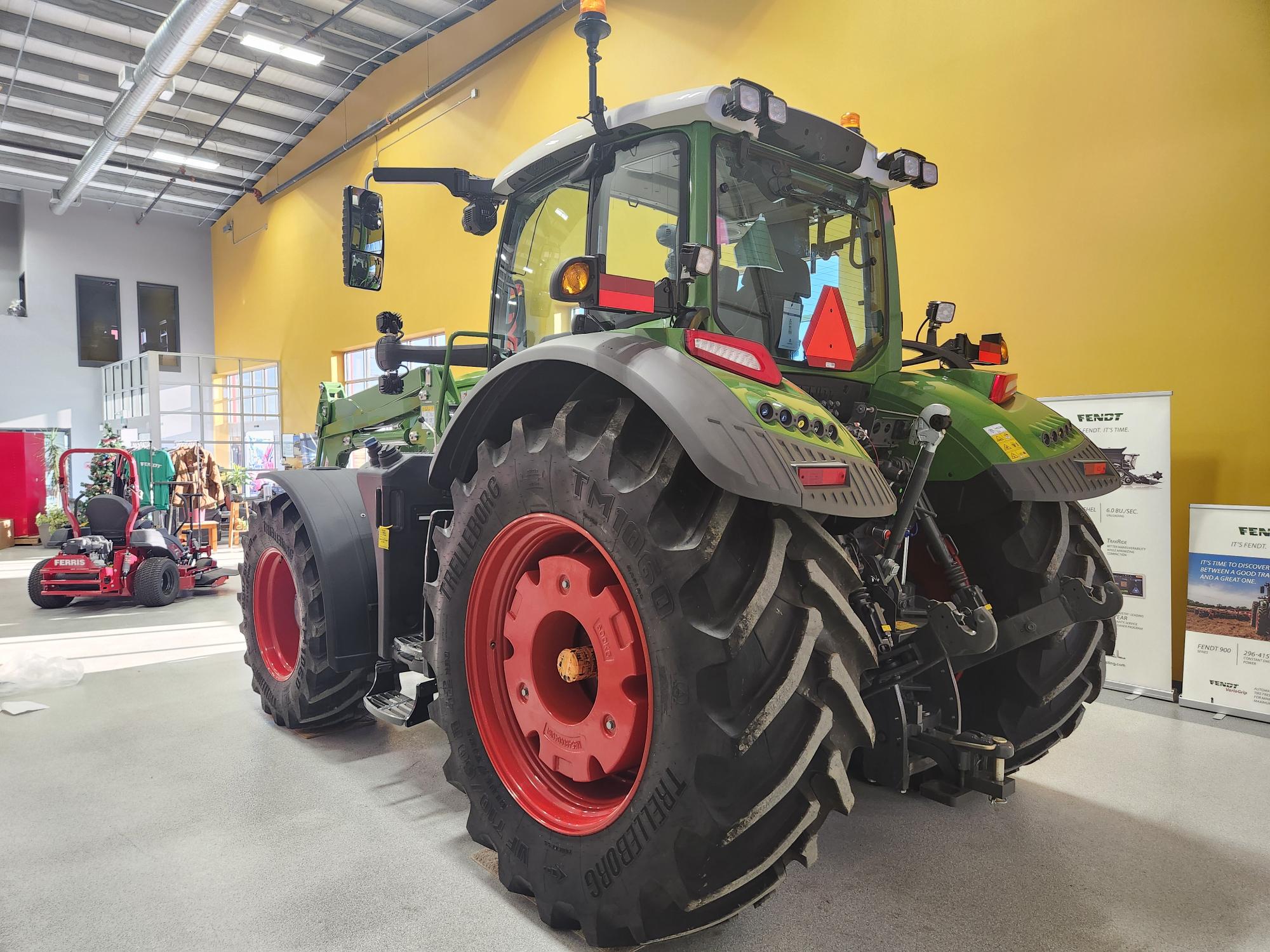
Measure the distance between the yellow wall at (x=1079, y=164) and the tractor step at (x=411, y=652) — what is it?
396 centimetres

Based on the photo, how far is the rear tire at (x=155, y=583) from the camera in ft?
24.1

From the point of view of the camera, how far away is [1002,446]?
252 cm

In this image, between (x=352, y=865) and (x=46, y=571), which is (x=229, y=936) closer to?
(x=352, y=865)

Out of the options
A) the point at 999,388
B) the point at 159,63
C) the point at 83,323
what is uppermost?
the point at 159,63

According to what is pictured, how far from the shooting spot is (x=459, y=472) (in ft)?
8.14

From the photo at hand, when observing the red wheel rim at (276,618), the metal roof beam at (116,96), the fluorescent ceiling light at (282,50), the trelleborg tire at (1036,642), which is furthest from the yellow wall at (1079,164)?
the metal roof beam at (116,96)

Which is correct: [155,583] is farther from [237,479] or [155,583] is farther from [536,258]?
[237,479]

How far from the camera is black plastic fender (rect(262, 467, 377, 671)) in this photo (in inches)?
127

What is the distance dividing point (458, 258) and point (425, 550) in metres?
7.82

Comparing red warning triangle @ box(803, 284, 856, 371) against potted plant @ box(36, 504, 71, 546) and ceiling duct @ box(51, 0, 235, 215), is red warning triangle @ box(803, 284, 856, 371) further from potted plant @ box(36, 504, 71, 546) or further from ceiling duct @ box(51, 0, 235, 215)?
potted plant @ box(36, 504, 71, 546)

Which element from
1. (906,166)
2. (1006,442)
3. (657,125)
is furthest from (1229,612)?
(657,125)

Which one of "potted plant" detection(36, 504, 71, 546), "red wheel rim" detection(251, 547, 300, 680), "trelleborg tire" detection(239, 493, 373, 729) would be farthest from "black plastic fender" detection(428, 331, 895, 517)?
"potted plant" detection(36, 504, 71, 546)

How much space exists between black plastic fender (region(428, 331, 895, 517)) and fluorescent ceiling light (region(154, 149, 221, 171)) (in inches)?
644

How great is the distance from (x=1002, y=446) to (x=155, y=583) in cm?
750
